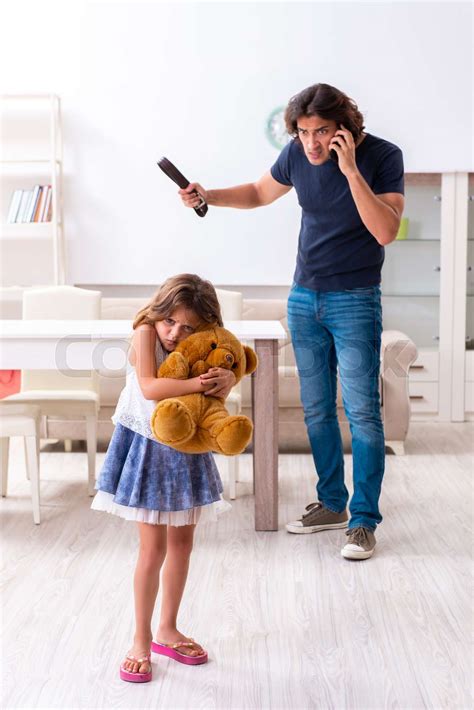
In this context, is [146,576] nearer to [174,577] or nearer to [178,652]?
[174,577]

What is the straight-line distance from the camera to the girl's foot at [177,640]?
2055 mm

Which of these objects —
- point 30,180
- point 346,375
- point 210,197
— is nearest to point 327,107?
point 210,197

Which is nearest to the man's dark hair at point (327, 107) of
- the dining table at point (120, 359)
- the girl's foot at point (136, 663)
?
the dining table at point (120, 359)

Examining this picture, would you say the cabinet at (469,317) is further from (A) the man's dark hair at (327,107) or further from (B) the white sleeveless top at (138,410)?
(B) the white sleeveless top at (138,410)

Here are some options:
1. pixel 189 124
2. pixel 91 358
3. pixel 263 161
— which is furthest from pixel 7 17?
pixel 91 358

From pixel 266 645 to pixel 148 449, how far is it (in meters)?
0.57

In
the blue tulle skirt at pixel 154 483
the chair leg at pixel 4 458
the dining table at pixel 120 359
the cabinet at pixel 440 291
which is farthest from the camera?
the cabinet at pixel 440 291

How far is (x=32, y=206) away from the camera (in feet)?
16.7

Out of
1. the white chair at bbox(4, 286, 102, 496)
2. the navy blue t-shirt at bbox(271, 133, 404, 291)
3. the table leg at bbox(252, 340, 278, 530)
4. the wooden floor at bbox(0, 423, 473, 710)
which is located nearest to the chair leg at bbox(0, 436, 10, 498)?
the wooden floor at bbox(0, 423, 473, 710)

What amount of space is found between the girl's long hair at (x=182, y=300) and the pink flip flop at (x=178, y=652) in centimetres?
74

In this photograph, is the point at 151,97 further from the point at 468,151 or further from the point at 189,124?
the point at 468,151

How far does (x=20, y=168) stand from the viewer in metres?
5.23

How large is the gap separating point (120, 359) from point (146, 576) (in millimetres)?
1066

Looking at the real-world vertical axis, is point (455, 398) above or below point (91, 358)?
below
